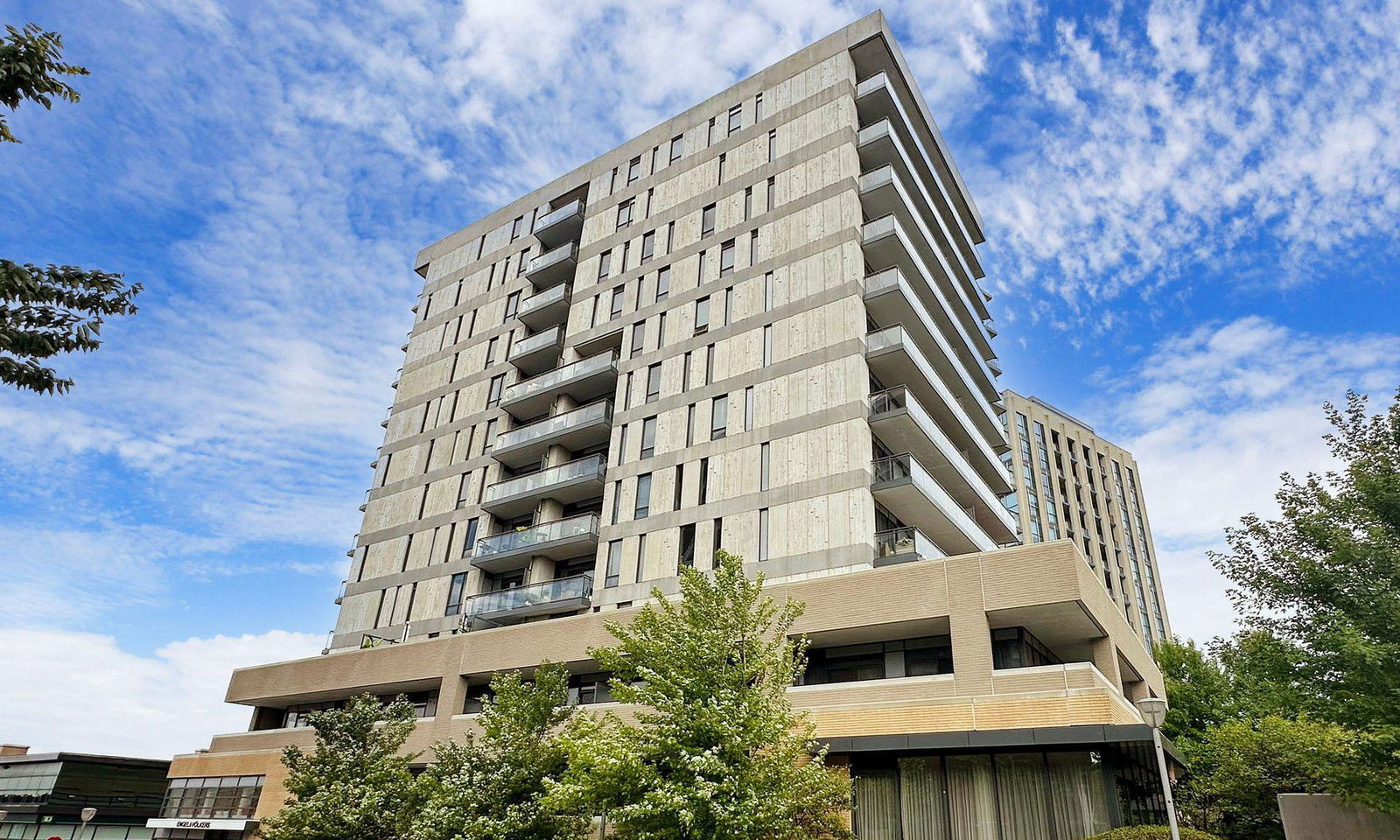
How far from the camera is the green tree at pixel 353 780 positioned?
25578 millimetres

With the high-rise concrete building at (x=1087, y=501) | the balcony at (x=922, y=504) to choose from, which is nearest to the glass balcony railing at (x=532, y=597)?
the balcony at (x=922, y=504)

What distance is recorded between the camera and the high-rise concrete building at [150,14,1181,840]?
2192cm

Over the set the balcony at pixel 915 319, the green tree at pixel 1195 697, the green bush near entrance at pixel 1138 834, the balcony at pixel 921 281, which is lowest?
the green bush near entrance at pixel 1138 834

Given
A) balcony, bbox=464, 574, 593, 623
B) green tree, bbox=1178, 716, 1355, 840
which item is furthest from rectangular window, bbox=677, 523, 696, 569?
green tree, bbox=1178, 716, 1355, 840

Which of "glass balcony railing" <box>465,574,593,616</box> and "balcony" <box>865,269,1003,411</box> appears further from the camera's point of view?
"glass balcony railing" <box>465,574,593,616</box>

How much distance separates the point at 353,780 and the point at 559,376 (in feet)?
66.6

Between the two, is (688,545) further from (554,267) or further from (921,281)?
(554,267)

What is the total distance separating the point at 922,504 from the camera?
30641 mm

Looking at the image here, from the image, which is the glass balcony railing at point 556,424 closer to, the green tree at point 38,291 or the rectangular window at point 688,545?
the rectangular window at point 688,545

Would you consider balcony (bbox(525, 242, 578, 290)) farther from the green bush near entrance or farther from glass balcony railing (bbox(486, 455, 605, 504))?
the green bush near entrance

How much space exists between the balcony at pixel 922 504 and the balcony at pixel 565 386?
1482 cm

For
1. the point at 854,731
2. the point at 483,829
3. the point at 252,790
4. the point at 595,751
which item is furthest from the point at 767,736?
the point at 252,790

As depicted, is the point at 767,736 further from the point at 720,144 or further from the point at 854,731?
the point at 720,144

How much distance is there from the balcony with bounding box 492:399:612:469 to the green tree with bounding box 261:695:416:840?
1373 centimetres
